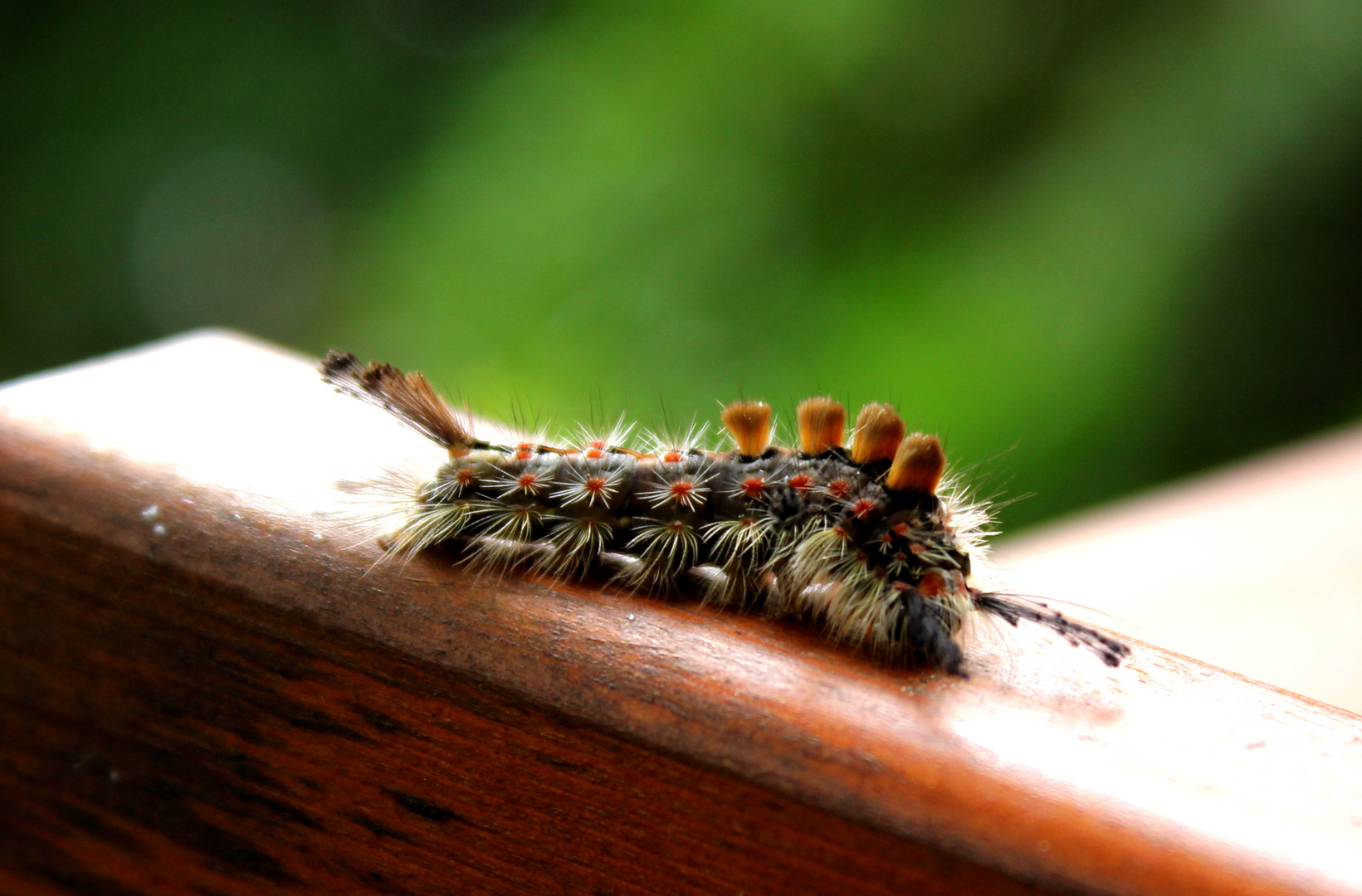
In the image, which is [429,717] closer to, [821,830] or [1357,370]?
[821,830]

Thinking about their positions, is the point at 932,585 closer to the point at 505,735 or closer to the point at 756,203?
the point at 505,735

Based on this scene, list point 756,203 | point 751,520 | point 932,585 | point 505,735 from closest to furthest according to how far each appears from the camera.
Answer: point 505,735 < point 932,585 < point 751,520 < point 756,203

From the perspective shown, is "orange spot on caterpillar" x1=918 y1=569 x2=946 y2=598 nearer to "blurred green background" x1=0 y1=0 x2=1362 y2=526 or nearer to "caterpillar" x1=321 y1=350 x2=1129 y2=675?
"caterpillar" x1=321 y1=350 x2=1129 y2=675

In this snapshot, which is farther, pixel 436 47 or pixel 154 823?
pixel 436 47

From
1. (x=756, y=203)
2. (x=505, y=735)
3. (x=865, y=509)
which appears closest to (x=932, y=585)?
(x=865, y=509)

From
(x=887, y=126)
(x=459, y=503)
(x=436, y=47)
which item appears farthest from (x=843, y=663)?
(x=436, y=47)

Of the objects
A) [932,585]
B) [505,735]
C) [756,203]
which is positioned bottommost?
[505,735]
